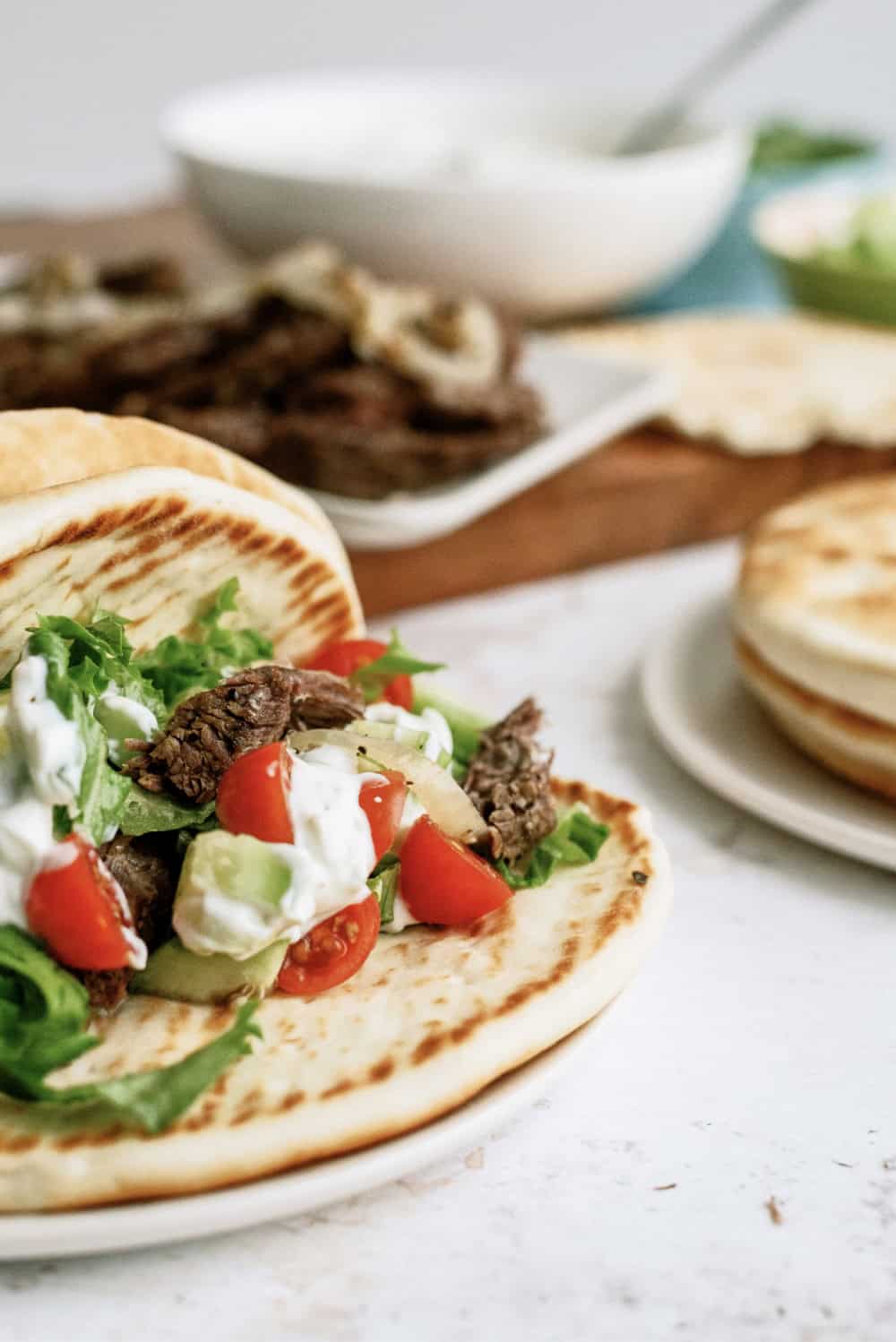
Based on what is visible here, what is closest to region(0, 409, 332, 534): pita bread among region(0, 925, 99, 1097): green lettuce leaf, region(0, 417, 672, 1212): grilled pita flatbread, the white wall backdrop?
region(0, 417, 672, 1212): grilled pita flatbread

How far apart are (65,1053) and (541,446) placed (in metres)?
2.74

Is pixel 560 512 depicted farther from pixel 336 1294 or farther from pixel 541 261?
pixel 336 1294

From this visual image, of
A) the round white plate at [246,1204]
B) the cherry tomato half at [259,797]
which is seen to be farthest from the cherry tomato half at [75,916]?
the round white plate at [246,1204]

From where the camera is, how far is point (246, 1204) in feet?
6.18

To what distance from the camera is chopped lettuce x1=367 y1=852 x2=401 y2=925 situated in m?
2.44

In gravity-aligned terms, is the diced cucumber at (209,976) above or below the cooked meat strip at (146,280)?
above

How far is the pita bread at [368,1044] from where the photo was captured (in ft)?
6.27

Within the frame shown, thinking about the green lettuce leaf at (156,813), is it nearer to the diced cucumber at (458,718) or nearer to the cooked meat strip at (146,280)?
the diced cucumber at (458,718)

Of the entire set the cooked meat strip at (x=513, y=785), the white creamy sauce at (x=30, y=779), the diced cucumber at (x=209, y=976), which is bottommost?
the cooked meat strip at (x=513, y=785)

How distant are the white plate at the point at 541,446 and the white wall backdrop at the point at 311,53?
691 cm

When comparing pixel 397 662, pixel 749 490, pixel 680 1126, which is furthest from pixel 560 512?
pixel 680 1126

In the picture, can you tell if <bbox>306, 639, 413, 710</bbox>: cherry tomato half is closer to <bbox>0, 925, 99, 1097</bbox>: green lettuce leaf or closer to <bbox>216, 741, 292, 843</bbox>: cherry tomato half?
<bbox>216, 741, 292, 843</bbox>: cherry tomato half

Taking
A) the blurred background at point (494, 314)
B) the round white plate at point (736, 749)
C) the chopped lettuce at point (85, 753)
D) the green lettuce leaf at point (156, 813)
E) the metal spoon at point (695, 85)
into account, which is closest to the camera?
the chopped lettuce at point (85, 753)

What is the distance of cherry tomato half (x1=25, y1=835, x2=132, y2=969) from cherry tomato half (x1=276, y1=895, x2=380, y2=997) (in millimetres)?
269
